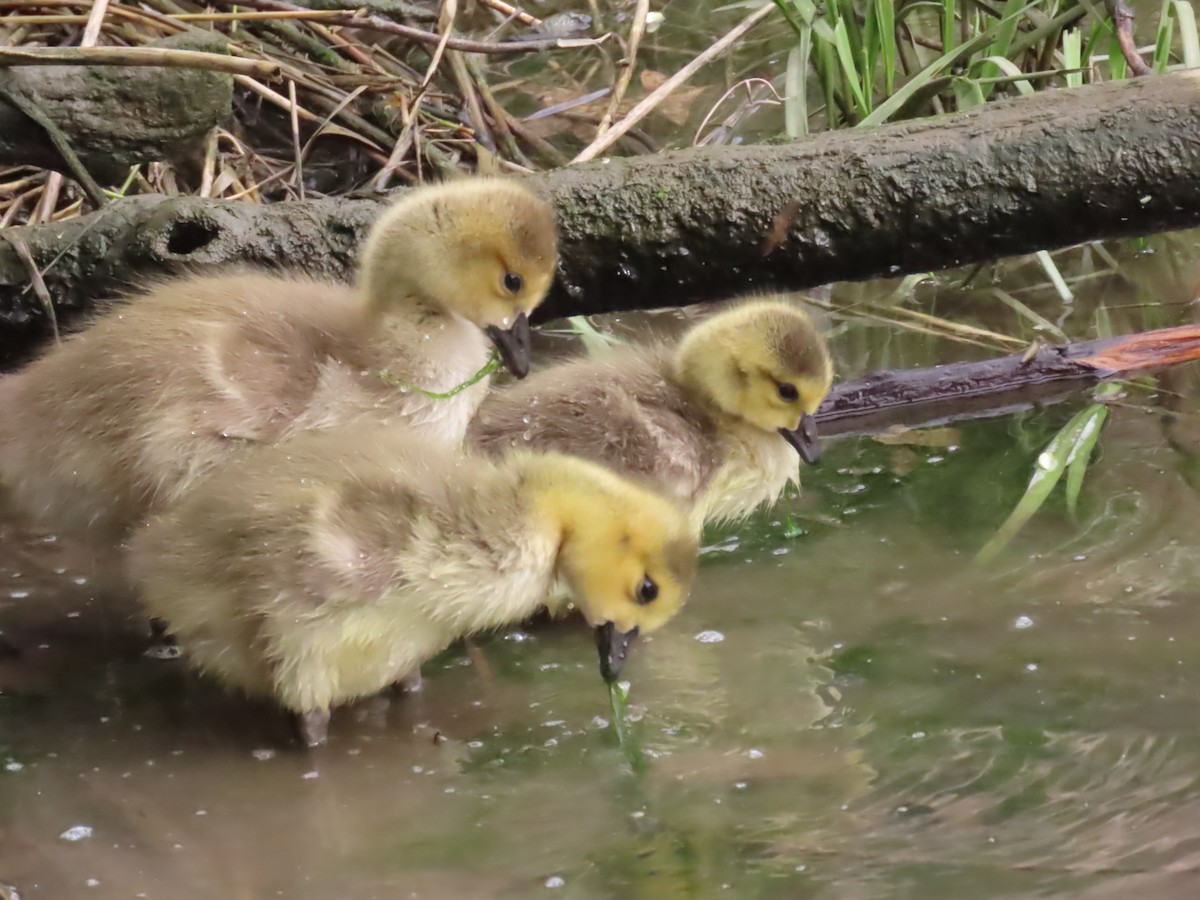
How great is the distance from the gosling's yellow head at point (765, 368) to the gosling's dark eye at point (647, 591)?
0.64 metres

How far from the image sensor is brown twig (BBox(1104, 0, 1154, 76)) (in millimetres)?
3000

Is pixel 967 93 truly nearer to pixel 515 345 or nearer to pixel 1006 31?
pixel 1006 31

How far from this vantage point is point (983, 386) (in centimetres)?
289

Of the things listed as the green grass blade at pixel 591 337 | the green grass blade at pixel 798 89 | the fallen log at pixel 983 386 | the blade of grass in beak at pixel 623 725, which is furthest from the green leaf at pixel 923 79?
the blade of grass in beak at pixel 623 725

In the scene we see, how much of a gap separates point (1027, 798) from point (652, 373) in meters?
1.16

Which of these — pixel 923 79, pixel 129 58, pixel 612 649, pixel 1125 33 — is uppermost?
pixel 129 58

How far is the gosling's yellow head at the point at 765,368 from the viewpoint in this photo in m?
2.46

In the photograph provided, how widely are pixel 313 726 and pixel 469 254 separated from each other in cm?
80

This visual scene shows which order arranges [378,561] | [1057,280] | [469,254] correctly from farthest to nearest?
[1057,280] → [469,254] → [378,561]

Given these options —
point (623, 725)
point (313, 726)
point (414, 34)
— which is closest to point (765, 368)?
point (623, 725)

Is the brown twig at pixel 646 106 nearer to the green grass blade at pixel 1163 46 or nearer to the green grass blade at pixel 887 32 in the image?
the green grass blade at pixel 887 32

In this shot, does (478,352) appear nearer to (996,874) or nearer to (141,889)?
(141,889)

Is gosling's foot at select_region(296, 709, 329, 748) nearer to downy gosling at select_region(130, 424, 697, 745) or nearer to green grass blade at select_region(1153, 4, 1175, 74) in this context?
downy gosling at select_region(130, 424, 697, 745)

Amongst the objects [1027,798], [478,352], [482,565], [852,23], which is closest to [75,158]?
[478,352]
